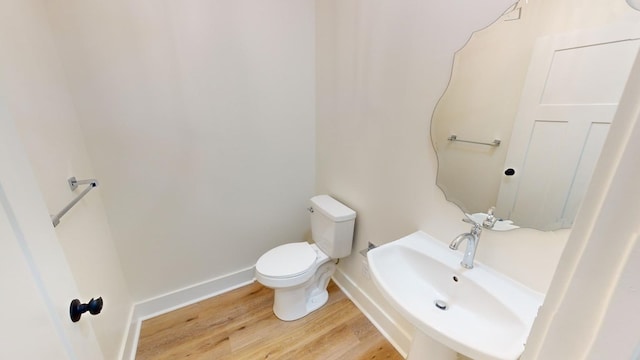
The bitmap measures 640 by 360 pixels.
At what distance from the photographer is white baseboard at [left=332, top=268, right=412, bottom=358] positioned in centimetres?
151

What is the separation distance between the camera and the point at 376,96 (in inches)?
56.9

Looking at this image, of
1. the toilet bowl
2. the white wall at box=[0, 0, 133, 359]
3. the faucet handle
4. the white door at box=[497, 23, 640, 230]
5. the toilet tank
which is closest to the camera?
the white door at box=[497, 23, 640, 230]

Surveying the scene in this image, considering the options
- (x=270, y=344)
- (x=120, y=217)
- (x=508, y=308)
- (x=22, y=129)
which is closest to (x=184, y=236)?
(x=120, y=217)

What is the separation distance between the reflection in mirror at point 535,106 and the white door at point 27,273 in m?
1.31

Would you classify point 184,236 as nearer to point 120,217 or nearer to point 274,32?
point 120,217

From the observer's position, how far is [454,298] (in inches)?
42.3

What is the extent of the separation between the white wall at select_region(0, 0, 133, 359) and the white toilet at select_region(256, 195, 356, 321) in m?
0.79

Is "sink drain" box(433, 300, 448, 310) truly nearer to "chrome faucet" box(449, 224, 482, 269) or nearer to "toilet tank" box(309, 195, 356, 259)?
"chrome faucet" box(449, 224, 482, 269)

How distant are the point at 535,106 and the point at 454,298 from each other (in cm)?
Answer: 79

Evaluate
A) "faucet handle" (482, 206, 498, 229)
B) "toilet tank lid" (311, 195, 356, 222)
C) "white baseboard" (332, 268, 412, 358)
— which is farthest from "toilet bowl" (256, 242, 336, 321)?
"faucet handle" (482, 206, 498, 229)

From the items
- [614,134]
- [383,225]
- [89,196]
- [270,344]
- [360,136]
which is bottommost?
[270,344]

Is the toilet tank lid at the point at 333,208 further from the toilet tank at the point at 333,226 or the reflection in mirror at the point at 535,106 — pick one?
the reflection in mirror at the point at 535,106

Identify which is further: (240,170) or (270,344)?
(240,170)

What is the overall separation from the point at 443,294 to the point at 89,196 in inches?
69.4
